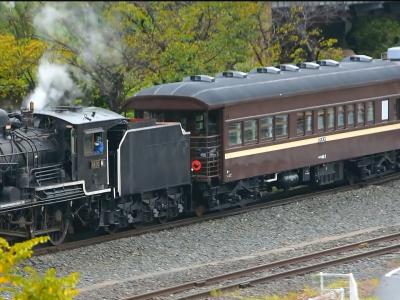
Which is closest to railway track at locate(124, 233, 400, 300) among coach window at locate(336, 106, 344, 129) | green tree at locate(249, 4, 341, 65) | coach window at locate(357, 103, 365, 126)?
coach window at locate(336, 106, 344, 129)

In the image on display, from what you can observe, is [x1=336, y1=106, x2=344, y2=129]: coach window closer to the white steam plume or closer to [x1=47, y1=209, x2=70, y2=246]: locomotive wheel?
the white steam plume

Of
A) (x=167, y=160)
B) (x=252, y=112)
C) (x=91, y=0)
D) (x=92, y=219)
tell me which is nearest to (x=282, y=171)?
(x=252, y=112)

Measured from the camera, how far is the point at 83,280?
59.9ft

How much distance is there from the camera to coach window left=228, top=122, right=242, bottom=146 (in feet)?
77.6

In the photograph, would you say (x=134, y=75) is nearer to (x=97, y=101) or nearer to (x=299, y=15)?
(x=97, y=101)

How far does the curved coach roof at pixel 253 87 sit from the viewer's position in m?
23.3

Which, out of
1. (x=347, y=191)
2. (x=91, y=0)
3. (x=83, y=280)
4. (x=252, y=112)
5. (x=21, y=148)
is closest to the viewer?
(x=91, y=0)

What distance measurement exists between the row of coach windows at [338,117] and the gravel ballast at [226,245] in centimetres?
178

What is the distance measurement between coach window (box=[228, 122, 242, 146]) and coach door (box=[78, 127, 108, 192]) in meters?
3.45

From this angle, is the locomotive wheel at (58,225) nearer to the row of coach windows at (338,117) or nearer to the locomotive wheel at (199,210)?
the locomotive wheel at (199,210)

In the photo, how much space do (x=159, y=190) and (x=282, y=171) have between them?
3.71 m

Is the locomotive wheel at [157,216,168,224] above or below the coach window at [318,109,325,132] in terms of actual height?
below

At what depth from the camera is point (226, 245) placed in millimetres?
21016

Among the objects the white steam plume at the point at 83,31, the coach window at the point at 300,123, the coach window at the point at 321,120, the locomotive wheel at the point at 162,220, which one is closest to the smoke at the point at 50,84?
the white steam plume at the point at 83,31
